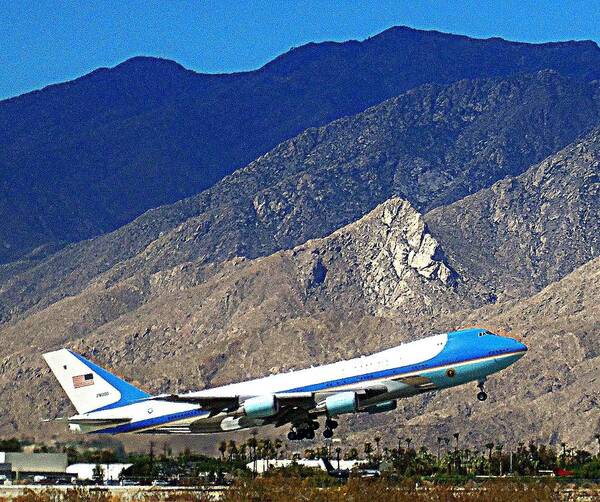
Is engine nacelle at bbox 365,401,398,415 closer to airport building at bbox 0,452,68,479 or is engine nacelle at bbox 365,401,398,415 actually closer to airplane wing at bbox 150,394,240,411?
airplane wing at bbox 150,394,240,411

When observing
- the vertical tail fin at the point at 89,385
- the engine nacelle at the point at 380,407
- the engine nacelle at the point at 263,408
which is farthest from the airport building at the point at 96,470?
the engine nacelle at the point at 380,407

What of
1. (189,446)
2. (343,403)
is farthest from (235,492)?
(189,446)

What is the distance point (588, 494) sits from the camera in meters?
114

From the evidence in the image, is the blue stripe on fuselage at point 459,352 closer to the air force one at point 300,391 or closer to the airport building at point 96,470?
the air force one at point 300,391

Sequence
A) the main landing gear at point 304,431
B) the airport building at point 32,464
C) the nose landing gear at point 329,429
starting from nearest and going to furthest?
the nose landing gear at point 329,429
the main landing gear at point 304,431
the airport building at point 32,464

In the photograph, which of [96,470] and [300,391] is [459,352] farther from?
[96,470]

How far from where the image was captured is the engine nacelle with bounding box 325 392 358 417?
124938 millimetres

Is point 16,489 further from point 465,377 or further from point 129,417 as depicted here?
point 465,377

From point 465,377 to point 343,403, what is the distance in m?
10.1

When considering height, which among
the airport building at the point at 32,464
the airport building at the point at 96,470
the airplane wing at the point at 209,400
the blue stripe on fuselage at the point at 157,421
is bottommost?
the airport building at the point at 96,470

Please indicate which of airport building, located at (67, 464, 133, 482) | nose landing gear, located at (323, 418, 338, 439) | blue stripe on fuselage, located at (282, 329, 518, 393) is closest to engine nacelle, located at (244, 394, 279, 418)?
nose landing gear, located at (323, 418, 338, 439)

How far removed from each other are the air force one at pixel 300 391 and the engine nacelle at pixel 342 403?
0.27 feet

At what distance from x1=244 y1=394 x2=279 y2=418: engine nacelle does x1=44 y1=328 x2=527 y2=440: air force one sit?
83mm

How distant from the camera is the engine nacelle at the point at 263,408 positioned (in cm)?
12875
